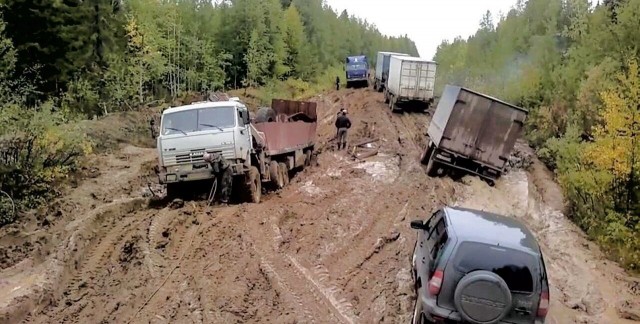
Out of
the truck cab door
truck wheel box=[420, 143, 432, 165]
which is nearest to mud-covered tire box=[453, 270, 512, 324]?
the truck cab door

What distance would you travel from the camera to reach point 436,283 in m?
6.55

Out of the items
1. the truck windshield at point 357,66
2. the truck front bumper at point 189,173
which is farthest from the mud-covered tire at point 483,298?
the truck windshield at point 357,66

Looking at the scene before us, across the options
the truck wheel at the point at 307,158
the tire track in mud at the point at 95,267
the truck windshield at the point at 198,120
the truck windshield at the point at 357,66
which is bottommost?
the truck wheel at the point at 307,158

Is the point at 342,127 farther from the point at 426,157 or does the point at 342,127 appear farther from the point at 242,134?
the point at 242,134

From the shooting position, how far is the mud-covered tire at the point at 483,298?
6.17 m

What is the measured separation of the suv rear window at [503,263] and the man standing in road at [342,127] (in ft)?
48.5

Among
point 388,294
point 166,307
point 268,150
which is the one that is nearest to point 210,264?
point 166,307

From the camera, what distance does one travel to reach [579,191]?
581 inches

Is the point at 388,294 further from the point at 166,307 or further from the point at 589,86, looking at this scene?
the point at 589,86

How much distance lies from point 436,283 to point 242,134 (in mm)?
7746

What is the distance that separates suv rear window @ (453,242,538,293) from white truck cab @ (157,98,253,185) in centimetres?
740

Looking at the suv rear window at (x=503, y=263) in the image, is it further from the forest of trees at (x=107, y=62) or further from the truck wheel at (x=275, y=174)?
the forest of trees at (x=107, y=62)

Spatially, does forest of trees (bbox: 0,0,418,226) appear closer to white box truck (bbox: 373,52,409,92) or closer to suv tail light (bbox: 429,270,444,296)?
suv tail light (bbox: 429,270,444,296)

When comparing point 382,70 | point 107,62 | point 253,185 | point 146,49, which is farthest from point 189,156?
point 382,70
